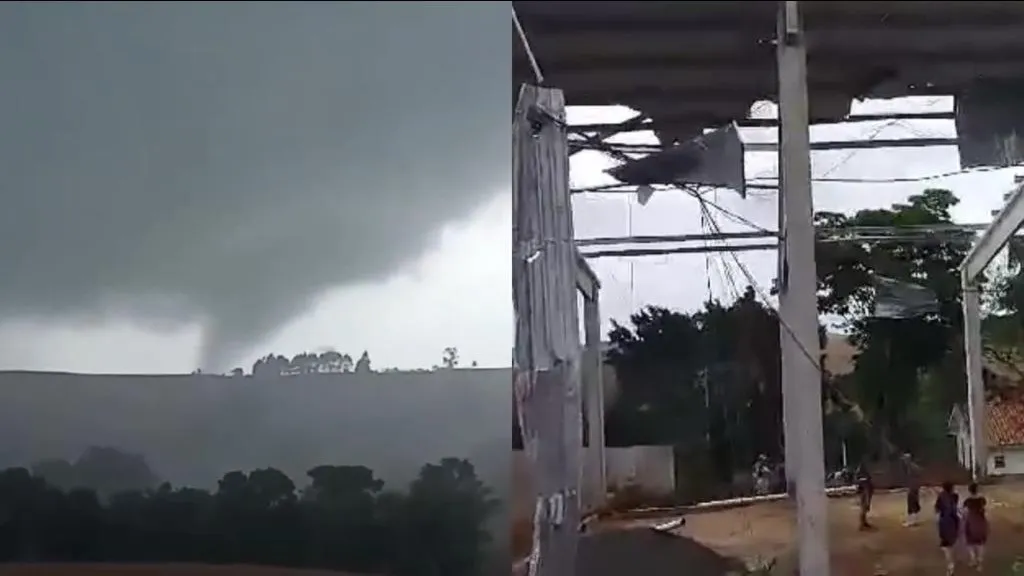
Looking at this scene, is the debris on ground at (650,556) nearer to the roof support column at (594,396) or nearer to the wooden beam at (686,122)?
the roof support column at (594,396)

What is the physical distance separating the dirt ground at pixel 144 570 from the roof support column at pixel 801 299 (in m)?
1.67

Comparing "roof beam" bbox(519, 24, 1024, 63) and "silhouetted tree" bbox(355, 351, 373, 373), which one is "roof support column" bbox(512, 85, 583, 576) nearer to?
"roof beam" bbox(519, 24, 1024, 63)

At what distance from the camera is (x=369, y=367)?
4.15 metres

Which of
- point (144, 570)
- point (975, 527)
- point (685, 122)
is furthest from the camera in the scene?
point (975, 527)

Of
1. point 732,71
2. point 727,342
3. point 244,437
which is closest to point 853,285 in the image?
point 727,342

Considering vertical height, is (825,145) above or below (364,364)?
above

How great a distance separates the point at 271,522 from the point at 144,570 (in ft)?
1.82

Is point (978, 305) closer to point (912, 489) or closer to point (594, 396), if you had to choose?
point (912, 489)

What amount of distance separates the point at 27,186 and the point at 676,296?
277 cm

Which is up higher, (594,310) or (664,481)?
(594,310)

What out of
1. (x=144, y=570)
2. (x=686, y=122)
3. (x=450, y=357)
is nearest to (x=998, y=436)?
(x=686, y=122)

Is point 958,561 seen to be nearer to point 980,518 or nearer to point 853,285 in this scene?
point 980,518

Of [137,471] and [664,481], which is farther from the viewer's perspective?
[664,481]

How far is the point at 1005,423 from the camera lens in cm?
536
